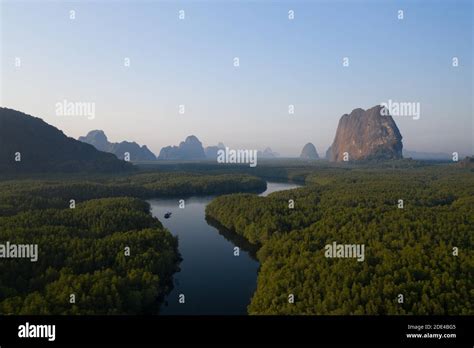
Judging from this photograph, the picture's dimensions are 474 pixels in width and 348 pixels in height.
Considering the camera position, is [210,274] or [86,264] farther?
[210,274]

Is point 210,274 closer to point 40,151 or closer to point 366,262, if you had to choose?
point 366,262

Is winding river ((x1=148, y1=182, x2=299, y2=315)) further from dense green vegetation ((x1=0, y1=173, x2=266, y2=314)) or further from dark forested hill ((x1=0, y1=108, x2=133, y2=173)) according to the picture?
dark forested hill ((x1=0, y1=108, x2=133, y2=173))

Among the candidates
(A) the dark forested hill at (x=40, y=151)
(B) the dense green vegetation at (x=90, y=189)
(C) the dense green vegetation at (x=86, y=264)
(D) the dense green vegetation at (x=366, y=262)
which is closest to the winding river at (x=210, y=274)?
(C) the dense green vegetation at (x=86, y=264)

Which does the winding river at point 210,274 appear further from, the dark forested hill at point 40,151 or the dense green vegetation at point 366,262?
the dark forested hill at point 40,151

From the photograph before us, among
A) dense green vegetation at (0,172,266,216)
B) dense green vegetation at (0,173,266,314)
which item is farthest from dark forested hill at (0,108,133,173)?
dense green vegetation at (0,173,266,314)

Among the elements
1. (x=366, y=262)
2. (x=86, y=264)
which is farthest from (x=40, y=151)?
(x=366, y=262)

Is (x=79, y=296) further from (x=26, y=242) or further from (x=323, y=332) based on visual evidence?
(x=323, y=332)

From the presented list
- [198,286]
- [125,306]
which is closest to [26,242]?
[125,306]
